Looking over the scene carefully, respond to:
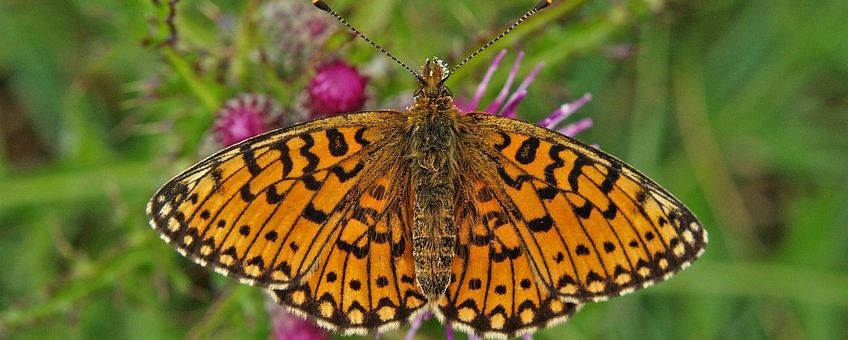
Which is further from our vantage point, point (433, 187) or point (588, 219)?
point (433, 187)

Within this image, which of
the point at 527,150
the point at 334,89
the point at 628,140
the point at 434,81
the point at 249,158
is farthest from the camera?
the point at 628,140

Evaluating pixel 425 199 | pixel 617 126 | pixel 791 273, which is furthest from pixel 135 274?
pixel 791 273

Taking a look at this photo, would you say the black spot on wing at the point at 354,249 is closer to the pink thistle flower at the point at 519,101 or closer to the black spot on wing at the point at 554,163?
the black spot on wing at the point at 554,163

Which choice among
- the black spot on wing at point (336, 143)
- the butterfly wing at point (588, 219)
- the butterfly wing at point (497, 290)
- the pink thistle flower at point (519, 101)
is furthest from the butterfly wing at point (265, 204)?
the pink thistle flower at point (519, 101)

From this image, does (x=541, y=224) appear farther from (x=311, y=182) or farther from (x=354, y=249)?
(x=311, y=182)

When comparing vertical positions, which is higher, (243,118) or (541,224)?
(243,118)

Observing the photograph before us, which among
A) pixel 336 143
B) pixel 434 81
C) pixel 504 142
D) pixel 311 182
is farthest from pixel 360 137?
pixel 504 142

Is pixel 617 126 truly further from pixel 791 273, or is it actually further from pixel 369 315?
pixel 369 315

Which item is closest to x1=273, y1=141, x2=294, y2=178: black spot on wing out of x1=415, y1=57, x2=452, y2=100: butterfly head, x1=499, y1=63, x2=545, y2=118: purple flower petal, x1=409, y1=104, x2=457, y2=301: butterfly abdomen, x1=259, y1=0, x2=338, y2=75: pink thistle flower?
x1=409, y1=104, x2=457, y2=301: butterfly abdomen
